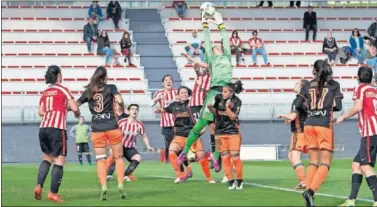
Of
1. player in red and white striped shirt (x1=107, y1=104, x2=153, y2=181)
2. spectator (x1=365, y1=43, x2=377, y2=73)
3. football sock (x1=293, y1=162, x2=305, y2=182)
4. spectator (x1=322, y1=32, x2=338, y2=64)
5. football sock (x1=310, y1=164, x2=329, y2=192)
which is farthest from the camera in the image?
spectator (x1=322, y1=32, x2=338, y2=64)

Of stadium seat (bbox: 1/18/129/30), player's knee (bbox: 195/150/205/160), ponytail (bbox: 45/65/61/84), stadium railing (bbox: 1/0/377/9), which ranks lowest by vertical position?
player's knee (bbox: 195/150/205/160)

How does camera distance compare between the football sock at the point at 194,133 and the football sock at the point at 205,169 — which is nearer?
the football sock at the point at 194,133

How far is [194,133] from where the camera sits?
1850 centimetres

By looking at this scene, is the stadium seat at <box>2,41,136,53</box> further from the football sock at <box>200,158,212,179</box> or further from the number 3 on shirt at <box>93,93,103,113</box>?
the number 3 on shirt at <box>93,93,103,113</box>

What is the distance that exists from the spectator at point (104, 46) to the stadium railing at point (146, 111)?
14.8 ft

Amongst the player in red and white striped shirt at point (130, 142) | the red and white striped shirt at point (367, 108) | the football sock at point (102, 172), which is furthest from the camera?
the player in red and white striped shirt at point (130, 142)

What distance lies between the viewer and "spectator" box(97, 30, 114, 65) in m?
39.4

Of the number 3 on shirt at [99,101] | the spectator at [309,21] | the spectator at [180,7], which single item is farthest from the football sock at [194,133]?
the spectator at [180,7]

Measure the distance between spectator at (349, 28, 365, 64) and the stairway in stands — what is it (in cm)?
733

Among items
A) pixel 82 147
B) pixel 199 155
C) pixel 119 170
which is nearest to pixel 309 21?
pixel 82 147

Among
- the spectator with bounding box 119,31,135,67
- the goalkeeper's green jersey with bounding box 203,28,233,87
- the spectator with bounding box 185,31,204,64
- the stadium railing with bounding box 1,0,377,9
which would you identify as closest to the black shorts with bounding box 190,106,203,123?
the goalkeeper's green jersey with bounding box 203,28,233,87

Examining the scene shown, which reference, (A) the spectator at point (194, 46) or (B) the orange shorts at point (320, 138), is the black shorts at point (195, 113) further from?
(A) the spectator at point (194, 46)

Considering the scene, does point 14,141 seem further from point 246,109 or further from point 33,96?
point 246,109

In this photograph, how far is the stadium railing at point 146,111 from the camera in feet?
111
